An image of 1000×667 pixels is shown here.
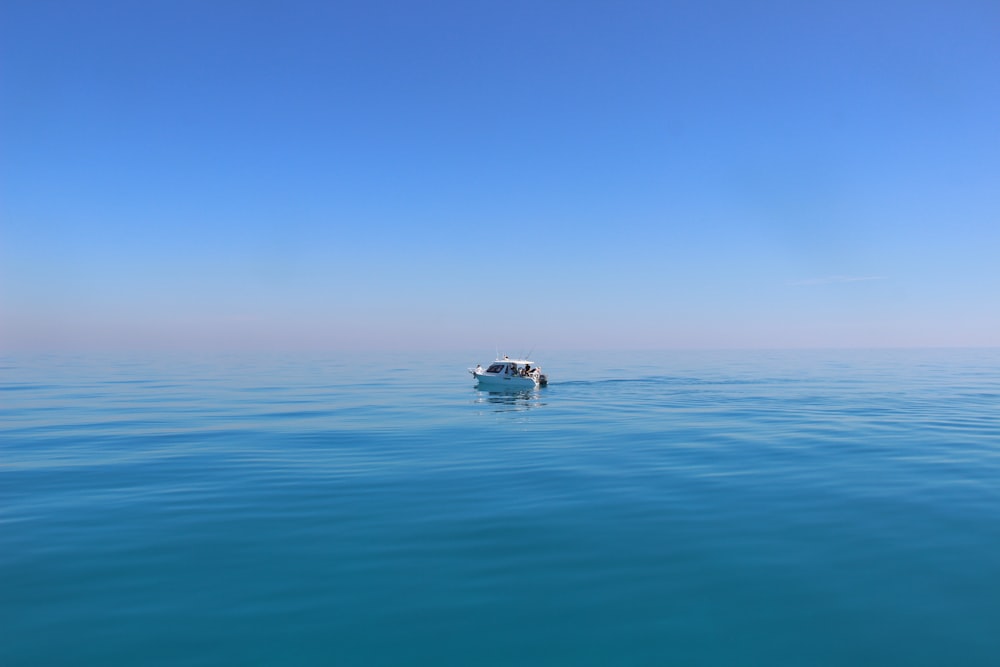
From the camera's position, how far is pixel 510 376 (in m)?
57.8

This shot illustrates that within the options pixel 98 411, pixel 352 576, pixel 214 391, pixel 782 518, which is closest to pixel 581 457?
pixel 782 518

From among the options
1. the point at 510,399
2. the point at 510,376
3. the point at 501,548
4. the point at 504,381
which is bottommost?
the point at 501,548

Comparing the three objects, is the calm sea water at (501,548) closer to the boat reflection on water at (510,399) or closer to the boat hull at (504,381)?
the boat reflection on water at (510,399)

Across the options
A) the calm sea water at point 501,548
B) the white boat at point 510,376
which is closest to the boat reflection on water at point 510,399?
the white boat at point 510,376

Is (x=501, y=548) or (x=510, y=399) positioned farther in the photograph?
(x=510, y=399)

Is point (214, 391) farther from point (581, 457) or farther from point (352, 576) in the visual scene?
point (352, 576)

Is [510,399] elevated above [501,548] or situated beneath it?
elevated above

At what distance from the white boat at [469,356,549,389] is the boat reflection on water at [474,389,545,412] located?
32.1 inches

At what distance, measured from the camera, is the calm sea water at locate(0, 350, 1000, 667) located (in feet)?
28.5

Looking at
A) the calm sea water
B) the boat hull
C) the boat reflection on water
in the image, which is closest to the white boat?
the boat hull

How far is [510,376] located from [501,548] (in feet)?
149

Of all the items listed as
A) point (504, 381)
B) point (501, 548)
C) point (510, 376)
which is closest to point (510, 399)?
point (504, 381)

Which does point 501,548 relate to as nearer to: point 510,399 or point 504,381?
point 510,399

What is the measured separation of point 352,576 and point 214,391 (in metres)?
47.7
